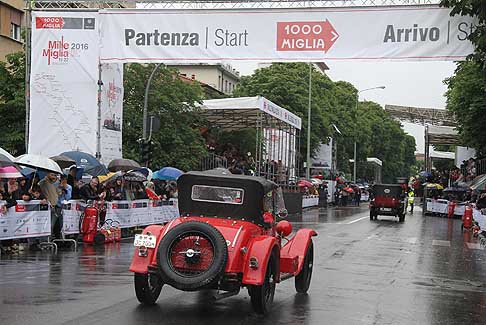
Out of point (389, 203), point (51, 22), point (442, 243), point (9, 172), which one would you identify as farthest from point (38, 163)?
point (389, 203)

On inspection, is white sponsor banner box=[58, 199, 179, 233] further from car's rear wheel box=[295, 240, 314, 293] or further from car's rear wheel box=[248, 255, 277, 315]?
car's rear wheel box=[248, 255, 277, 315]

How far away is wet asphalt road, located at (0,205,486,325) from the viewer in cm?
847

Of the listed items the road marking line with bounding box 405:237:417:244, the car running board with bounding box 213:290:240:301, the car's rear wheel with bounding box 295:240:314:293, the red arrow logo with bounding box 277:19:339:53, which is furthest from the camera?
the road marking line with bounding box 405:237:417:244

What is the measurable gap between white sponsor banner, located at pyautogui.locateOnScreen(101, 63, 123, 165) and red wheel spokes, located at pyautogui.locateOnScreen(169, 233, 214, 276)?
12.6 m

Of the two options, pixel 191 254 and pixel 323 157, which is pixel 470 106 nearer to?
pixel 191 254

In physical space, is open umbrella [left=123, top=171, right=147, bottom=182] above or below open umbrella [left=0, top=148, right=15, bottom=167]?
below

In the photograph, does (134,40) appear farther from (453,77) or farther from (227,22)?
(453,77)

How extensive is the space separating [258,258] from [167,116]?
29.1 meters

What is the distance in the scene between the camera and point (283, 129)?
38969 mm

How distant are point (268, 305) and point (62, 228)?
31.7ft

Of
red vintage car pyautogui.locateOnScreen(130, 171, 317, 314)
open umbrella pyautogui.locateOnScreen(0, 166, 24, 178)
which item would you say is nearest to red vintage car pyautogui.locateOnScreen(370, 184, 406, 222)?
open umbrella pyautogui.locateOnScreen(0, 166, 24, 178)

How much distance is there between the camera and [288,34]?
1797 centimetres

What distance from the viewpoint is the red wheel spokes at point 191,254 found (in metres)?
8.39

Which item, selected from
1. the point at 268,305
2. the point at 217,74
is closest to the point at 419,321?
the point at 268,305
